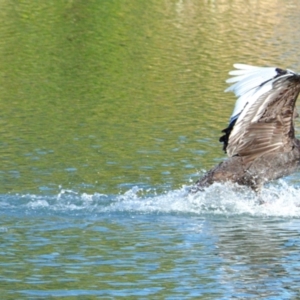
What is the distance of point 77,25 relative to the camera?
3641cm

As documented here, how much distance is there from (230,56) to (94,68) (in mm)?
5098

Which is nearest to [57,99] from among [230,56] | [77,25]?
[230,56]

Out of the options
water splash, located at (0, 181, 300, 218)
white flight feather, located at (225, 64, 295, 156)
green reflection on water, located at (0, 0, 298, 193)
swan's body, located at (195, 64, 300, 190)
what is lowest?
green reflection on water, located at (0, 0, 298, 193)

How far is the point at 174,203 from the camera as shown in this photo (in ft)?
43.3

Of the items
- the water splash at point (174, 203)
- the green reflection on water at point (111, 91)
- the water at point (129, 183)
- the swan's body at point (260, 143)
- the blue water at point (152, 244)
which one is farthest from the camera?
the green reflection on water at point (111, 91)

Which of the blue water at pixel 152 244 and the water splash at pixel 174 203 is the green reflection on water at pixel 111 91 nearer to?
the water splash at pixel 174 203

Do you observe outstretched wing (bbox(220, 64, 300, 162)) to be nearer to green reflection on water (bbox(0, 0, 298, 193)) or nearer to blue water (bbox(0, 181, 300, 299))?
blue water (bbox(0, 181, 300, 299))

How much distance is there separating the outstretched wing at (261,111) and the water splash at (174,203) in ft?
1.85

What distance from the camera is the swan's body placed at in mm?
12406

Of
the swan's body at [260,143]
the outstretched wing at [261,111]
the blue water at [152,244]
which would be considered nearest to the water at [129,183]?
the blue water at [152,244]

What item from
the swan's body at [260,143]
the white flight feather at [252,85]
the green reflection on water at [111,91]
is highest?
the white flight feather at [252,85]

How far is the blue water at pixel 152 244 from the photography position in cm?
971

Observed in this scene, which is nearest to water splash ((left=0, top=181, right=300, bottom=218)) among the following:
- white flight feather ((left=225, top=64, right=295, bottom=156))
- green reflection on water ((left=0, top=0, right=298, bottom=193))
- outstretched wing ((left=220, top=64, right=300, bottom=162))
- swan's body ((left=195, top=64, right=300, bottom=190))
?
swan's body ((left=195, top=64, right=300, bottom=190))

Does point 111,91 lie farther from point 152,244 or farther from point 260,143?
point 152,244
